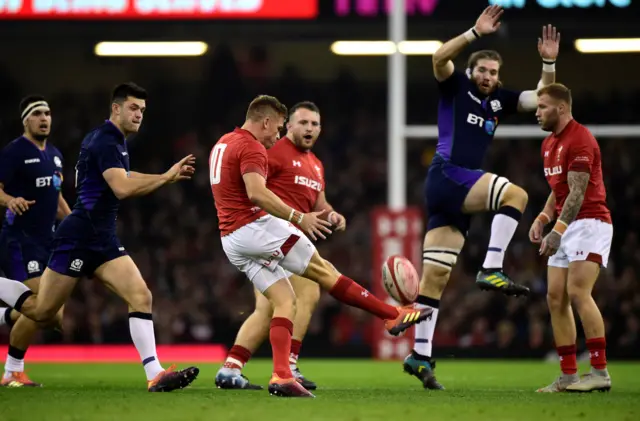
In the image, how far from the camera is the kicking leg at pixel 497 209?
797cm

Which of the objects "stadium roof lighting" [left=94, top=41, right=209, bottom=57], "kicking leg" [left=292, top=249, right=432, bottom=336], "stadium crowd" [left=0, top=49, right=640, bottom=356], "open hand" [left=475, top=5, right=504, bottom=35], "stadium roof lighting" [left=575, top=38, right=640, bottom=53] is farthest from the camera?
"stadium crowd" [left=0, top=49, right=640, bottom=356]

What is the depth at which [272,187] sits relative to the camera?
8.96 meters

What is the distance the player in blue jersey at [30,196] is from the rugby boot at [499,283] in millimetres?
3424

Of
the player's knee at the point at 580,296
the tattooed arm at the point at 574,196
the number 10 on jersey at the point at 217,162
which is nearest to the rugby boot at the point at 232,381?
the number 10 on jersey at the point at 217,162

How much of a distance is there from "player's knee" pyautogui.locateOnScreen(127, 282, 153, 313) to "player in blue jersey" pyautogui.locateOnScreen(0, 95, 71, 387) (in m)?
1.41

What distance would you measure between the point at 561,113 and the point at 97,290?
36.7ft

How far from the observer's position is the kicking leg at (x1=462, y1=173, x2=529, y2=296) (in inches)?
314

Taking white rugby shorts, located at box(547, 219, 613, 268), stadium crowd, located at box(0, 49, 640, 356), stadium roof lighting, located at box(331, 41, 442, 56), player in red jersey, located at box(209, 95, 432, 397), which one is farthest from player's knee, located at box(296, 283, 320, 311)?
stadium crowd, located at box(0, 49, 640, 356)

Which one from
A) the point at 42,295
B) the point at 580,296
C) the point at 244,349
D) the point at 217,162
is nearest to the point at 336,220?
the point at 217,162

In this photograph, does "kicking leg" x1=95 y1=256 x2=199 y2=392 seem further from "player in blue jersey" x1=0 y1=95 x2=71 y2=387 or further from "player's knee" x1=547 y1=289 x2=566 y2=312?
"player's knee" x1=547 y1=289 x2=566 y2=312

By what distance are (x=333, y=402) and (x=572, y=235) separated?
255cm

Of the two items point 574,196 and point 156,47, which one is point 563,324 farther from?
point 156,47

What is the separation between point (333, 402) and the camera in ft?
22.5

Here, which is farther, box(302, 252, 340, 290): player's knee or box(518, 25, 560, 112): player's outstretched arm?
box(518, 25, 560, 112): player's outstretched arm
